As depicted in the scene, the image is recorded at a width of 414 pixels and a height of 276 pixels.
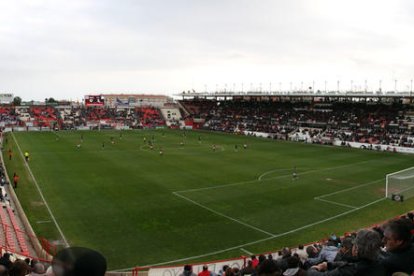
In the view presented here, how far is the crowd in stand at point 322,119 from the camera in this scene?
214 feet

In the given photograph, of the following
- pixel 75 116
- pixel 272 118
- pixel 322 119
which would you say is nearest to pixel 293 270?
pixel 322 119

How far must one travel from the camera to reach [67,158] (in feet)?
145

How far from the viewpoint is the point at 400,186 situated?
3081cm

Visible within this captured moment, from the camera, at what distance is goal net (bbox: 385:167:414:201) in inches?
1163

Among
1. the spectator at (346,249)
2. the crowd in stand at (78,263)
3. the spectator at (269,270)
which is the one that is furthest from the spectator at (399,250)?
the crowd in stand at (78,263)

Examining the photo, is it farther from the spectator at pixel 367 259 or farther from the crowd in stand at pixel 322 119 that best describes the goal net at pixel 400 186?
the crowd in stand at pixel 322 119

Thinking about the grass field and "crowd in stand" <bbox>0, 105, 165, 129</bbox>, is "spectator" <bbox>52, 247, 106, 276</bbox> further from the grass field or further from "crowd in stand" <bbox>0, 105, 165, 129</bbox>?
"crowd in stand" <bbox>0, 105, 165, 129</bbox>

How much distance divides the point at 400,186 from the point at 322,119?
48854mm

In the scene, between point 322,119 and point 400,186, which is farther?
point 322,119

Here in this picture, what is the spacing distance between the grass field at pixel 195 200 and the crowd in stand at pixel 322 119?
15.7 m

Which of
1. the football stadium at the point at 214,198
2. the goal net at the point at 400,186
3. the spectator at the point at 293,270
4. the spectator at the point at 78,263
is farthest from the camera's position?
the goal net at the point at 400,186

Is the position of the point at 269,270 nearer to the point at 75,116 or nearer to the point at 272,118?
the point at 272,118

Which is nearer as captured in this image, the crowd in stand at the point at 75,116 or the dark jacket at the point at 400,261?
the dark jacket at the point at 400,261

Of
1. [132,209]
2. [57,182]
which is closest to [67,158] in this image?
[57,182]
